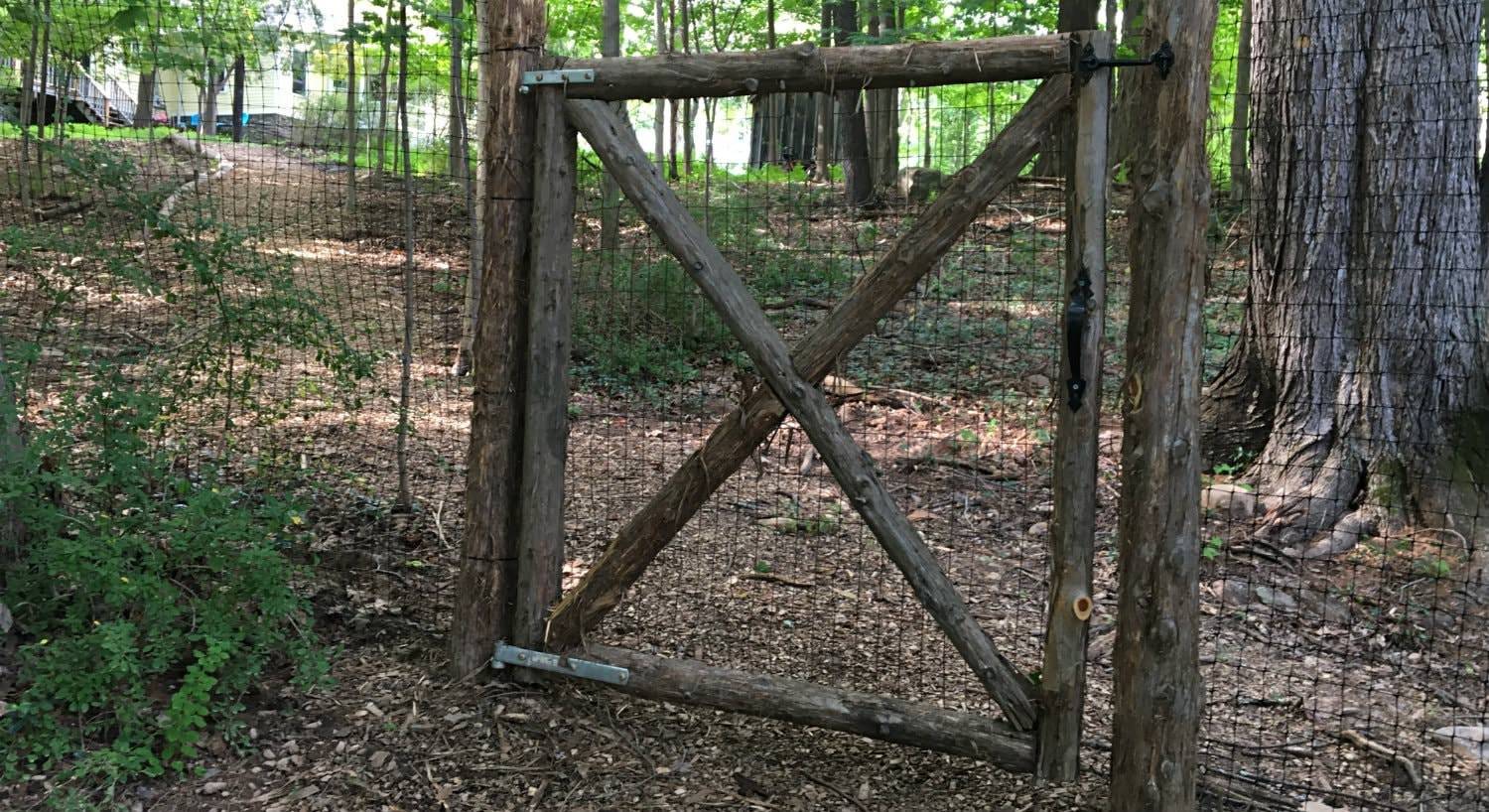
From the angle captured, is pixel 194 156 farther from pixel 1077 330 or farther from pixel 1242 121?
pixel 1242 121

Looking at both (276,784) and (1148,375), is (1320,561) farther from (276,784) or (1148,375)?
(276,784)

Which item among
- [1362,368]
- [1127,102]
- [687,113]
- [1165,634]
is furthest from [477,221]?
[1362,368]

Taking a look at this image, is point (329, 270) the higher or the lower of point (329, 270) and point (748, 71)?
the lower

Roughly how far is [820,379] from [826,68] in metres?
1.04

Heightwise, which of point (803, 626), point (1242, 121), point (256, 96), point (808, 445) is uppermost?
point (1242, 121)

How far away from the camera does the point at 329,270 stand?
10203mm

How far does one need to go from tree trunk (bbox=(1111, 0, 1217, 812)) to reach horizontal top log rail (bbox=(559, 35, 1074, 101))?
363mm

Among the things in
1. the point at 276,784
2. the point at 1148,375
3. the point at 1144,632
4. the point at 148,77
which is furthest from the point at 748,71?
the point at 148,77

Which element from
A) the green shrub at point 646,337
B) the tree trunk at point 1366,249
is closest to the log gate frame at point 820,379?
the tree trunk at point 1366,249

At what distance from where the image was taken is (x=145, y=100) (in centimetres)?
670

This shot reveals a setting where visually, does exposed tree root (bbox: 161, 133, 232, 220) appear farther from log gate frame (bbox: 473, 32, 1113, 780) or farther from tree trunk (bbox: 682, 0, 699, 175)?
tree trunk (bbox: 682, 0, 699, 175)

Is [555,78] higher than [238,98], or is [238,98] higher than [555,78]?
[238,98]

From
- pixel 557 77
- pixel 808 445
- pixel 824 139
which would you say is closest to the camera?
pixel 557 77

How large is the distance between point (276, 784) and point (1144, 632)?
286 centimetres
